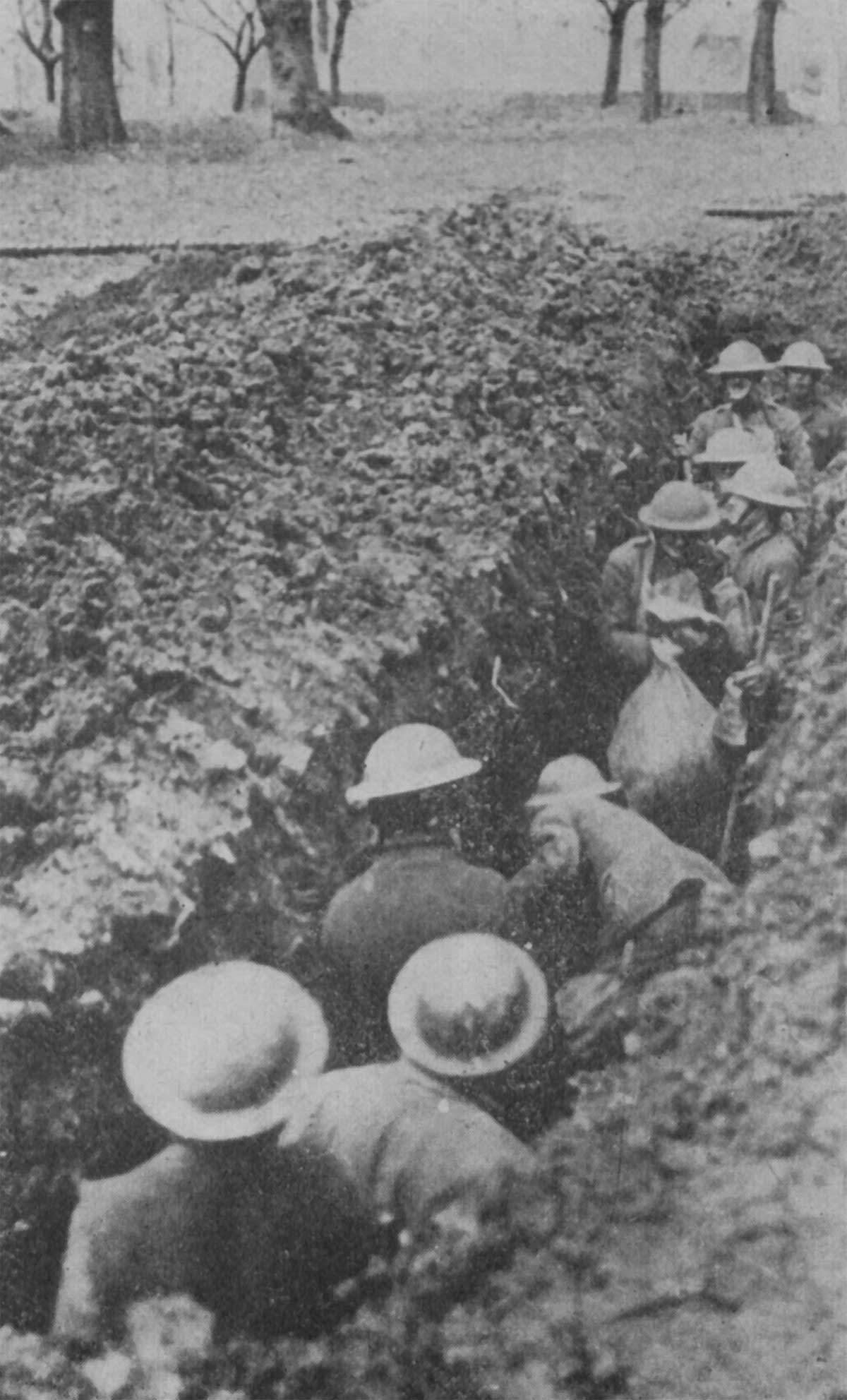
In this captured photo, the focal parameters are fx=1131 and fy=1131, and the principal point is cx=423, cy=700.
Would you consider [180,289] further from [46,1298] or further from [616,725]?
[46,1298]

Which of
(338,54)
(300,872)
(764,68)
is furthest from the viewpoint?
(338,54)

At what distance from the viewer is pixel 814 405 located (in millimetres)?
6129

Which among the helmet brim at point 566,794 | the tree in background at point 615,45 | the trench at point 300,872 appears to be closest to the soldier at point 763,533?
the trench at point 300,872

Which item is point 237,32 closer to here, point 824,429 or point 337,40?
point 337,40

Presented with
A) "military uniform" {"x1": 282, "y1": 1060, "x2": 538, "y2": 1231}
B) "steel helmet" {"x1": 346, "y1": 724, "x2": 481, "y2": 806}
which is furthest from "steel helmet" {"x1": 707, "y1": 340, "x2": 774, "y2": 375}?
"military uniform" {"x1": 282, "y1": 1060, "x2": 538, "y2": 1231}

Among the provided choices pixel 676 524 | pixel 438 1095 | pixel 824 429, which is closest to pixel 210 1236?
pixel 438 1095

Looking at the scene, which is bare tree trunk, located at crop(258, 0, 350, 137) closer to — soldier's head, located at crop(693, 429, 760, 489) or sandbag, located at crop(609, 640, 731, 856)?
soldier's head, located at crop(693, 429, 760, 489)

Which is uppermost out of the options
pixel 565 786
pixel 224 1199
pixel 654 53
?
pixel 654 53

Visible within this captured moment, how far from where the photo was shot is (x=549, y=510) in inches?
202

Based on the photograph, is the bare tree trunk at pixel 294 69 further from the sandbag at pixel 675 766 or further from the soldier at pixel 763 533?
the sandbag at pixel 675 766

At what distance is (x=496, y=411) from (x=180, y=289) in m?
1.72

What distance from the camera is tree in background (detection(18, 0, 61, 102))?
1556 centimetres

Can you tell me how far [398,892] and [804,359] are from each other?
4279 mm

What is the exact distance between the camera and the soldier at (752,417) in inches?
229
